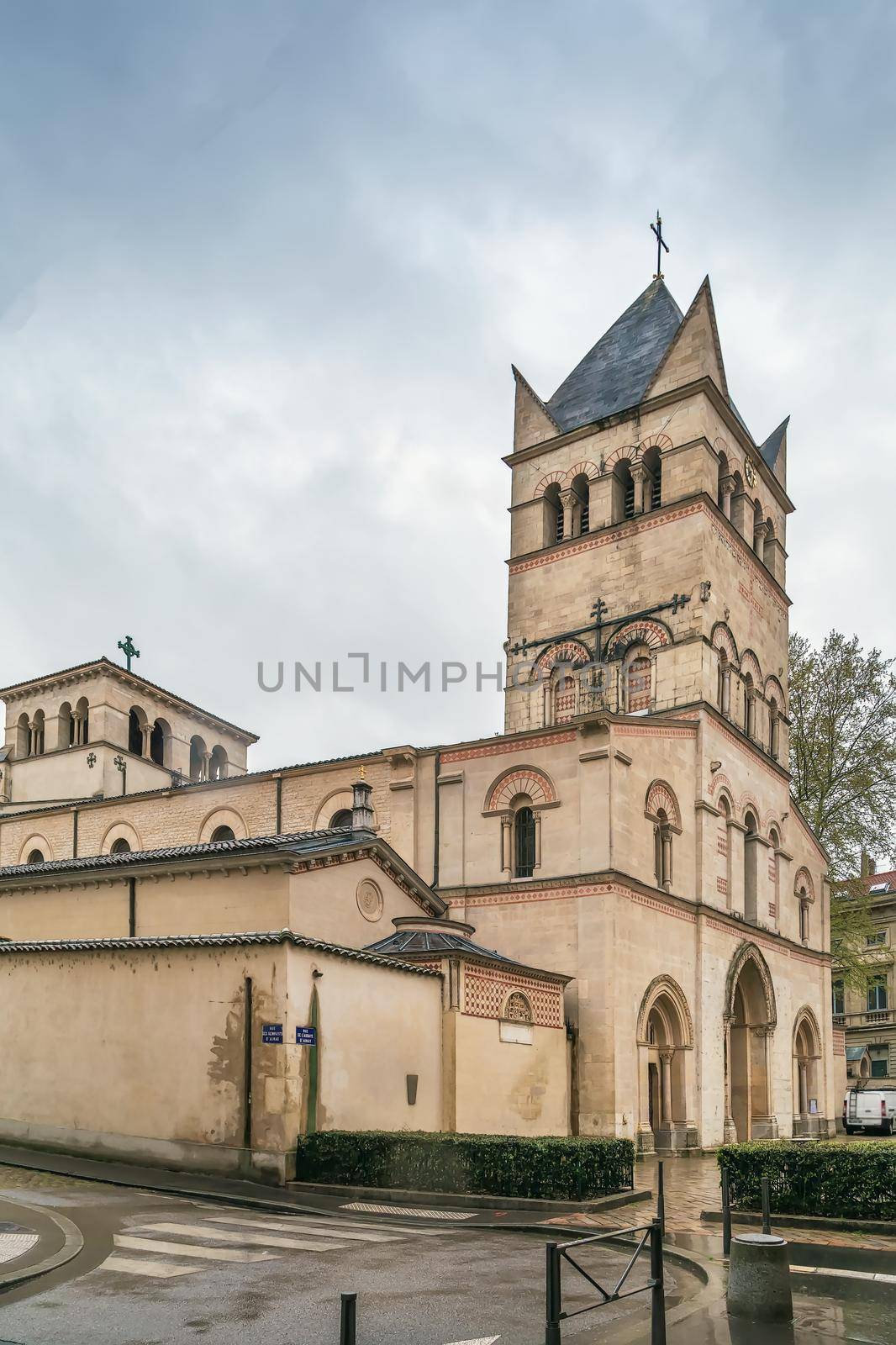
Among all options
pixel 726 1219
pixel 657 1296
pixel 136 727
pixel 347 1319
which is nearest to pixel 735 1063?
pixel 726 1219

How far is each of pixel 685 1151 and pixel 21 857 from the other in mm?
23037

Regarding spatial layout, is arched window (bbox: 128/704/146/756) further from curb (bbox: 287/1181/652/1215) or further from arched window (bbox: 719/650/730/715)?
curb (bbox: 287/1181/652/1215)

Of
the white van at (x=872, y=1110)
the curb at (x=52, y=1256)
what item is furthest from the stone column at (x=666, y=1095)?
the curb at (x=52, y=1256)

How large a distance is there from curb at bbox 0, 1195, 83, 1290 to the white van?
33.8 meters

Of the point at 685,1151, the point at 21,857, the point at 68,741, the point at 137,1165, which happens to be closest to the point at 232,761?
the point at 68,741

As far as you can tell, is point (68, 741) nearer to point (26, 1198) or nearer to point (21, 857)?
point (21, 857)

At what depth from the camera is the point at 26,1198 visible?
49.8ft

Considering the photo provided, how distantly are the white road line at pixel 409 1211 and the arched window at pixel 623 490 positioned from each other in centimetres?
2295

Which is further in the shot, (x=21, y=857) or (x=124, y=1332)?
(x=21, y=857)

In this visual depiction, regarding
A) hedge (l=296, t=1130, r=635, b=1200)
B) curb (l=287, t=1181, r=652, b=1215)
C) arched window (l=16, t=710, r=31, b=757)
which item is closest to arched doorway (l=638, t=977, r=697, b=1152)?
hedge (l=296, t=1130, r=635, b=1200)

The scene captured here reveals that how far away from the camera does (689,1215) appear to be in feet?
52.6

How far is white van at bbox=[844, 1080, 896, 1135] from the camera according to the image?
4038cm

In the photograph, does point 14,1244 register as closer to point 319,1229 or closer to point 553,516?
point 319,1229

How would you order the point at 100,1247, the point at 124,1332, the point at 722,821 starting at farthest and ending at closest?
1. the point at 722,821
2. the point at 100,1247
3. the point at 124,1332
